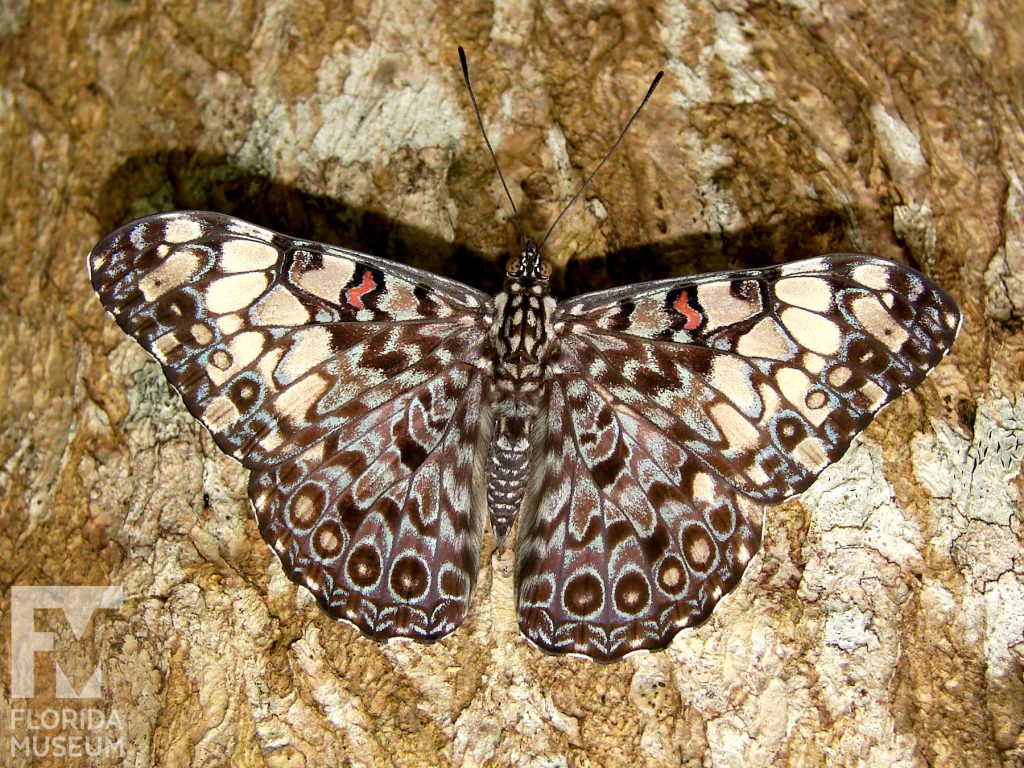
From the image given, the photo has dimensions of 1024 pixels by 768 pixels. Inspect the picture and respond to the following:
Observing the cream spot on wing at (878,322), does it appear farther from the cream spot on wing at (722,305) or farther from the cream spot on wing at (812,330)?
the cream spot on wing at (722,305)

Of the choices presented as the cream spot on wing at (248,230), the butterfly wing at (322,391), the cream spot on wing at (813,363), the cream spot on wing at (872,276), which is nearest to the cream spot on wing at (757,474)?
the cream spot on wing at (813,363)

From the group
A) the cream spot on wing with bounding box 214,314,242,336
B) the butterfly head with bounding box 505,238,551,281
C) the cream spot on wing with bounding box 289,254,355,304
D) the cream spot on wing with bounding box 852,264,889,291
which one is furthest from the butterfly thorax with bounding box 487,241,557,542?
the cream spot on wing with bounding box 852,264,889,291

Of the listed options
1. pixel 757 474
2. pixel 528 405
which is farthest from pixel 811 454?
pixel 528 405

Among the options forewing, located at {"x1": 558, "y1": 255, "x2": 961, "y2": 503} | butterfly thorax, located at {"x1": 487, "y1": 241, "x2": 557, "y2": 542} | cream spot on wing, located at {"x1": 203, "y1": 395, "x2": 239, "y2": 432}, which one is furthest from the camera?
butterfly thorax, located at {"x1": 487, "y1": 241, "x2": 557, "y2": 542}

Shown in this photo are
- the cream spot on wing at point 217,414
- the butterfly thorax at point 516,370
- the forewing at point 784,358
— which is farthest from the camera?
the butterfly thorax at point 516,370

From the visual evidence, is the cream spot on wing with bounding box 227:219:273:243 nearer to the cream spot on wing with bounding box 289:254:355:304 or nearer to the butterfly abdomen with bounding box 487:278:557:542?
the cream spot on wing with bounding box 289:254:355:304

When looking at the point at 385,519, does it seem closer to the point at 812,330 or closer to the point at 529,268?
the point at 529,268

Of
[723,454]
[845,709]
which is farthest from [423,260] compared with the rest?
[845,709]

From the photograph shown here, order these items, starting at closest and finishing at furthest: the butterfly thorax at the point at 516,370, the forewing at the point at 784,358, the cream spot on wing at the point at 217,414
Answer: the forewing at the point at 784,358 < the cream spot on wing at the point at 217,414 < the butterfly thorax at the point at 516,370
